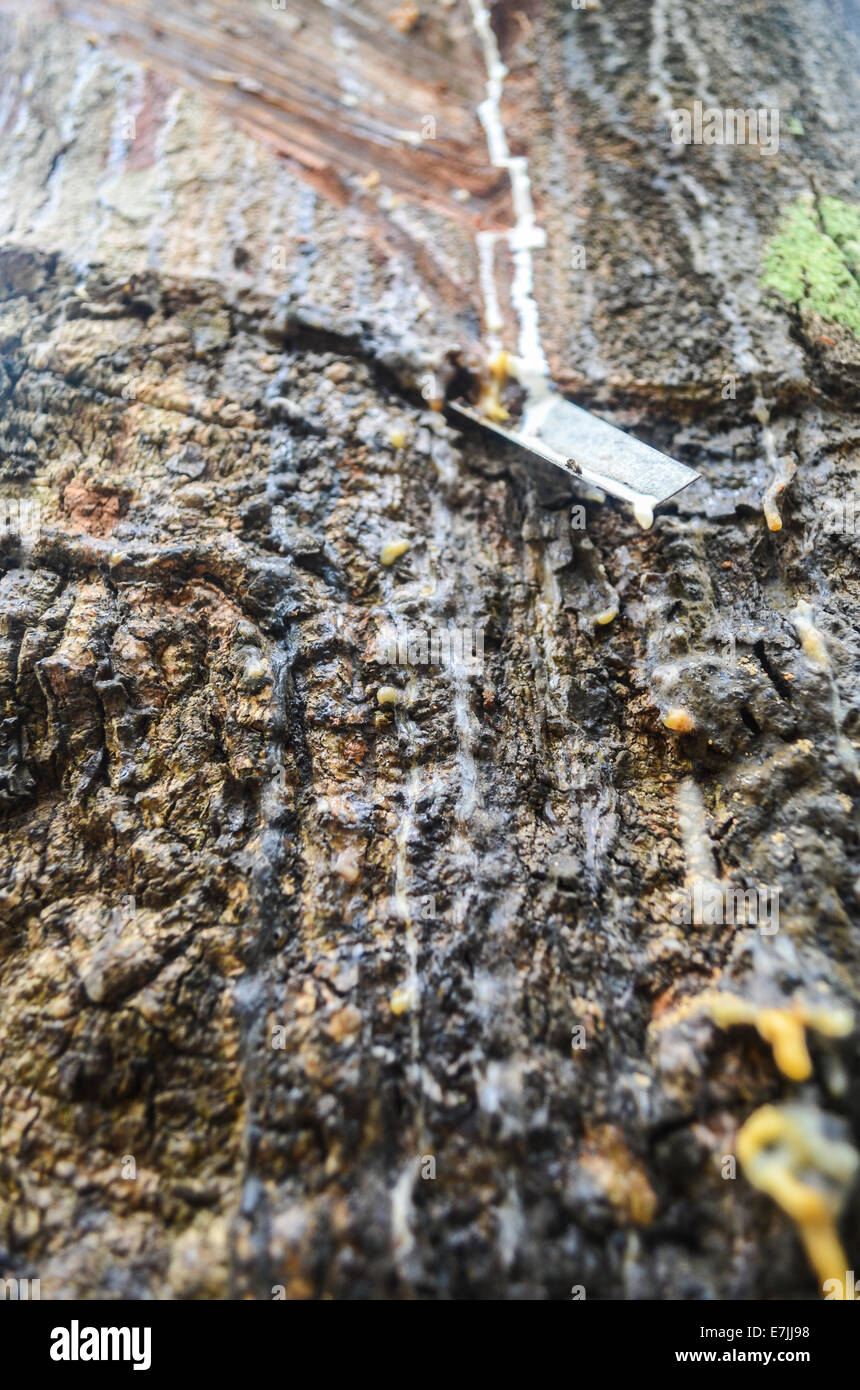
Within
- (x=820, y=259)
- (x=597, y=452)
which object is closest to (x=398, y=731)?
(x=597, y=452)

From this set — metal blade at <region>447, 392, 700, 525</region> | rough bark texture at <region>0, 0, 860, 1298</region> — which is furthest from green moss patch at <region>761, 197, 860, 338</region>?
metal blade at <region>447, 392, 700, 525</region>

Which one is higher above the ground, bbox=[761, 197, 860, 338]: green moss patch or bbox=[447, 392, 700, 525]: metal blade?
bbox=[761, 197, 860, 338]: green moss patch

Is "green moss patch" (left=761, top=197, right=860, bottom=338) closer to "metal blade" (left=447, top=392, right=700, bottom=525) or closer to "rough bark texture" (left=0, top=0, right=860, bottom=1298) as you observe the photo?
"rough bark texture" (left=0, top=0, right=860, bottom=1298)

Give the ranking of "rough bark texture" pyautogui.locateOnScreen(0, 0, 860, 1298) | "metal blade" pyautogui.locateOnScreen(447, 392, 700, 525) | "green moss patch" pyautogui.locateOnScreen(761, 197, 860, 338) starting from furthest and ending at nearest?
"green moss patch" pyautogui.locateOnScreen(761, 197, 860, 338), "metal blade" pyautogui.locateOnScreen(447, 392, 700, 525), "rough bark texture" pyautogui.locateOnScreen(0, 0, 860, 1298)

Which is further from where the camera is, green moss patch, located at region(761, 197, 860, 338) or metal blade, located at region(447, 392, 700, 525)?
green moss patch, located at region(761, 197, 860, 338)

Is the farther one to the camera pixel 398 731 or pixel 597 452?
pixel 597 452

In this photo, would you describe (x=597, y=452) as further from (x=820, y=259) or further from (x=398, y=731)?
(x=820, y=259)

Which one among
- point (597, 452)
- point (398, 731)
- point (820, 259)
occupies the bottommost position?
point (398, 731)
